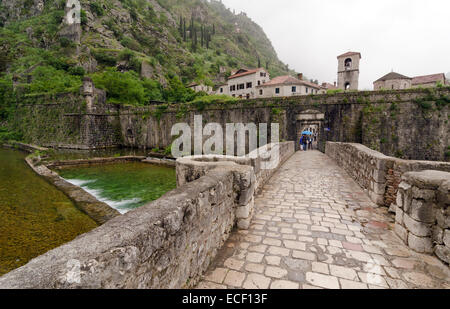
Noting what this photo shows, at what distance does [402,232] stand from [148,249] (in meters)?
3.70

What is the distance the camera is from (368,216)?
4.29 m

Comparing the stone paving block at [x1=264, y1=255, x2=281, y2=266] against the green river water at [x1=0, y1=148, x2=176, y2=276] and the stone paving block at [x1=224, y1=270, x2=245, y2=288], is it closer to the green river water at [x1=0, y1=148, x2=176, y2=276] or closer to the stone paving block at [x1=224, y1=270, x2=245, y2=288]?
the stone paving block at [x1=224, y1=270, x2=245, y2=288]

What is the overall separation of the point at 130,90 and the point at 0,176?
21.6 meters

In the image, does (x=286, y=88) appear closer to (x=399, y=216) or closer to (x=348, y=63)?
(x=348, y=63)

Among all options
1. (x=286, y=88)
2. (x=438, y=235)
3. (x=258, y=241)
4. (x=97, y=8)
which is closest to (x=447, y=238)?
(x=438, y=235)

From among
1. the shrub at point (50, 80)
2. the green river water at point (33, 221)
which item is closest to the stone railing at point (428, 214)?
the green river water at point (33, 221)

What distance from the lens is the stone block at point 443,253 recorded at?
103 inches

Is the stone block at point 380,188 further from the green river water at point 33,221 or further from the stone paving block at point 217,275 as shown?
the green river water at point 33,221

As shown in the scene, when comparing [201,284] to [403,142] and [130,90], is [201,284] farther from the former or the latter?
[130,90]

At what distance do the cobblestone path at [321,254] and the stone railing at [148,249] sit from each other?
47cm

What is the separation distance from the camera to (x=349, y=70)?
32.0 m

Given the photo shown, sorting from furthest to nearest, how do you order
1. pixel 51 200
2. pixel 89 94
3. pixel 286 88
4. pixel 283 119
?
pixel 286 88 → pixel 89 94 → pixel 283 119 → pixel 51 200

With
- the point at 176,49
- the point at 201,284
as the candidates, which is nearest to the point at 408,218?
the point at 201,284

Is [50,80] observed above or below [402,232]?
above
